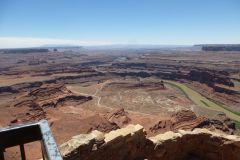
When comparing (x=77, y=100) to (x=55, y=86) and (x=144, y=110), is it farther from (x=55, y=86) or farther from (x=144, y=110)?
(x=144, y=110)

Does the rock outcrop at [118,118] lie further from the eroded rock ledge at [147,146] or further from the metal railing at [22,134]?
the metal railing at [22,134]

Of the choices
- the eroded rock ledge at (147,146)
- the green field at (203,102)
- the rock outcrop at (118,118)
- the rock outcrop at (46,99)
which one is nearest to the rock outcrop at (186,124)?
the rock outcrop at (118,118)

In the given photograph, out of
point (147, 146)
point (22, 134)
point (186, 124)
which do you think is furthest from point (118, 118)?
point (22, 134)

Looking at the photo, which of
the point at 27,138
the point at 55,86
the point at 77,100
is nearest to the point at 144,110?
the point at 77,100

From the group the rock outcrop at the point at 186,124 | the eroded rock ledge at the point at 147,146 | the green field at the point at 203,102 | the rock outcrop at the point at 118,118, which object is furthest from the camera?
the green field at the point at 203,102

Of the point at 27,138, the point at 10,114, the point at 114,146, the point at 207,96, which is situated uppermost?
the point at 27,138

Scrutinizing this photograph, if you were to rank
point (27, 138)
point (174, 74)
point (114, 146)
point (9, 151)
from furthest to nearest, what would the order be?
point (174, 74), point (9, 151), point (114, 146), point (27, 138)
